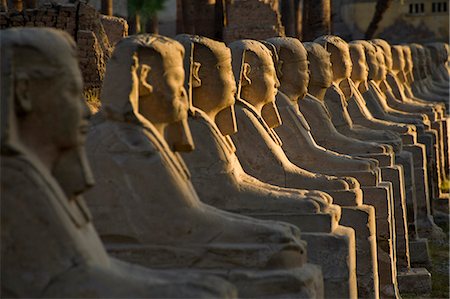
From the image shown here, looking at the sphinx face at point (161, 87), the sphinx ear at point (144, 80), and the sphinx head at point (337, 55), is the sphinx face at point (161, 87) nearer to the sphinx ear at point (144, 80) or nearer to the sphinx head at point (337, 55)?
the sphinx ear at point (144, 80)

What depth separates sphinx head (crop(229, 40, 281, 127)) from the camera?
8477 mm

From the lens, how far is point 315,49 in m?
10.6

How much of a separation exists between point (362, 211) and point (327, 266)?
128cm

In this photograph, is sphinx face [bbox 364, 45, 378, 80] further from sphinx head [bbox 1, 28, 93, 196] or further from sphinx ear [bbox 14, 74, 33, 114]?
sphinx ear [bbox 14, 74, 33, 114]

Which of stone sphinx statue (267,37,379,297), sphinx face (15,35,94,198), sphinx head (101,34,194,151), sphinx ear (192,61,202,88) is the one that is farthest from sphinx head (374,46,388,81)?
sphinx face (15,35,94,198)

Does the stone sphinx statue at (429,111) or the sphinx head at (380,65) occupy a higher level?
the sphinx head at (380,65)

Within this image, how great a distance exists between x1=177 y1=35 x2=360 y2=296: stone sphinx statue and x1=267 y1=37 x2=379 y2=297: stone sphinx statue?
136 centimetres

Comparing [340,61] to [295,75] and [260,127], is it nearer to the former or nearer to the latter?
[295,75]

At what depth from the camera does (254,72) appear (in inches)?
336

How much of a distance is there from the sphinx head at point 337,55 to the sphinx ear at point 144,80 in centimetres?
571

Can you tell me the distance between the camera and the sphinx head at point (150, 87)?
6023mm

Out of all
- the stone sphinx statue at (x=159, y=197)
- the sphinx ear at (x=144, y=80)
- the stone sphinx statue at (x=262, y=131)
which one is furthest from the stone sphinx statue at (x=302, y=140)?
the sphinx ear at (x=144, y=80)

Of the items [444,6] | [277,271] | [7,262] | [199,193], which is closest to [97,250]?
[7,262]

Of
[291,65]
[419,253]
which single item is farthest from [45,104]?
[419,253]
